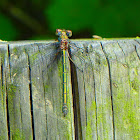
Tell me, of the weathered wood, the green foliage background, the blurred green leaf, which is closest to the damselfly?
the weathered wood

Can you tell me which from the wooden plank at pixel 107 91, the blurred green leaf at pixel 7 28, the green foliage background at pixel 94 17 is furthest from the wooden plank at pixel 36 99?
the blurred green leaf at pixel 7 28

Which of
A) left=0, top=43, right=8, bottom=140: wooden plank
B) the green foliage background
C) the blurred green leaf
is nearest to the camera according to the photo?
left=0, top=43, right=8, bottom=140: wooden plank

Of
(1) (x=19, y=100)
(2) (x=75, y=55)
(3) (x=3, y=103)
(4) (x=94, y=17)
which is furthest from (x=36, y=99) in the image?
(4) (x=94, y=17)

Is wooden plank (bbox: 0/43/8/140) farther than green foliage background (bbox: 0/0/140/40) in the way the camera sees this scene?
No

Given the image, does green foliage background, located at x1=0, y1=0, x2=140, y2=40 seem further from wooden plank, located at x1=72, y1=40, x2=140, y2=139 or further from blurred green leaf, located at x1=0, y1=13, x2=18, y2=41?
wooden plank, located at x1=72, y1=40, x2=140, y2=139

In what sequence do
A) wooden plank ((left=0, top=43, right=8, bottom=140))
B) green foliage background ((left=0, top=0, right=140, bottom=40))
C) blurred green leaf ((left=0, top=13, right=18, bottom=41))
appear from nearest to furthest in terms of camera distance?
1. wooden plank ((left=0, top=43, right=8, bottom=140))
2. green foliage background ((left=0, top=0, right=140, bottom=40))
3. blurred green leaf ((left=0, top=13, right=18, bottom=41))

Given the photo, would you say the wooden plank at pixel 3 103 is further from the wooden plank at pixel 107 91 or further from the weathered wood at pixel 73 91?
the wooden plank at pixel 107 91

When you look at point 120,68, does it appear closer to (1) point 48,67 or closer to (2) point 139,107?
(2) point 139,107

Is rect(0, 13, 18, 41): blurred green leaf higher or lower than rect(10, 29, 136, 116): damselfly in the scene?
higher

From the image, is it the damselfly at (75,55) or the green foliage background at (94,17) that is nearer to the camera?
the damselfly at (75,55)
